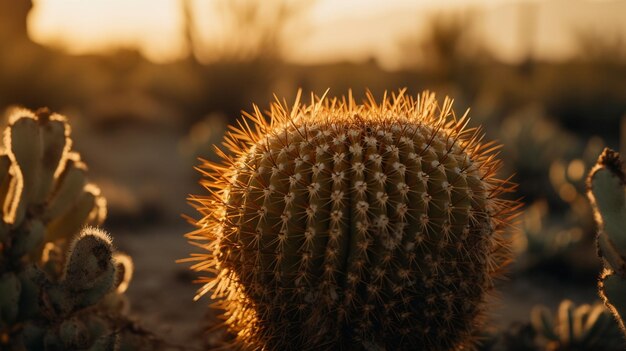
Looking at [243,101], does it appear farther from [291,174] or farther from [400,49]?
[291,174]

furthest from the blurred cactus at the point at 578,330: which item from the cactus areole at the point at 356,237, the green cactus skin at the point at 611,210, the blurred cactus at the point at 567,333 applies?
the green cactus skin at the point at 611,210

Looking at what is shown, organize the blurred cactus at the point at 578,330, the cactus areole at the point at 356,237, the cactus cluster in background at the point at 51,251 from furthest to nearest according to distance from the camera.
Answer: the blurred cactus at the point at 578,330, the cactus cluster in background at the point at 51,251, the cactus areole at the point at 356,237

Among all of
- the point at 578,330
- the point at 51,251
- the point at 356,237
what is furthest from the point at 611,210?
the point at 51,251

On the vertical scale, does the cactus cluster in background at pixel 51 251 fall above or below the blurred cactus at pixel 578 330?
above

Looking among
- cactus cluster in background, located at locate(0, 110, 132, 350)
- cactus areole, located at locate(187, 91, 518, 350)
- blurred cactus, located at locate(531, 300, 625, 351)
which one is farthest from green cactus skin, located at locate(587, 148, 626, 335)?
cactus cluster in background, located at locate(0, 110, 132, 350)

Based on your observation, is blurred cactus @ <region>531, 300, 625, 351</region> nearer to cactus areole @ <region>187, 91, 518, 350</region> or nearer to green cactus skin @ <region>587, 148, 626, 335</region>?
cactus areole @ <region>187, 91, 518, 350</region>

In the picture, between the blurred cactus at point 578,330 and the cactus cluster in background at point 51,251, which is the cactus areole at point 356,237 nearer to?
the cactus cluster in background at point 51,251
